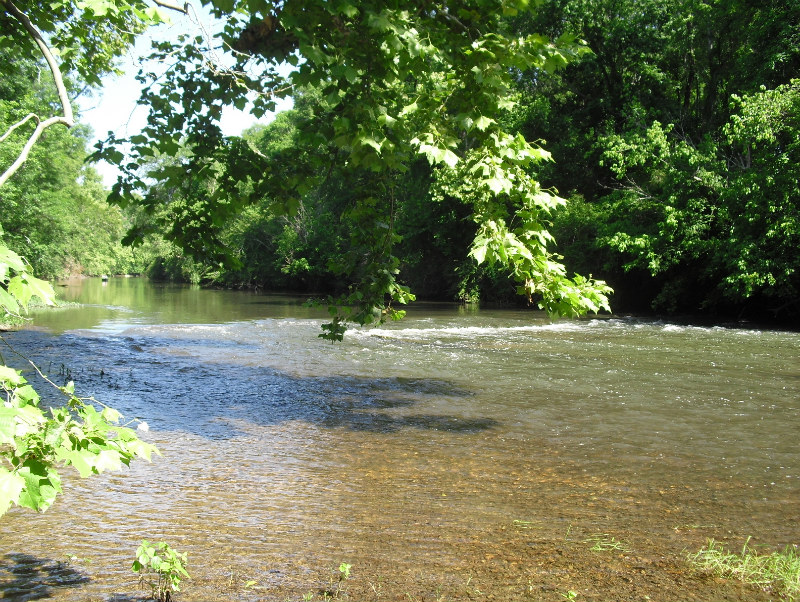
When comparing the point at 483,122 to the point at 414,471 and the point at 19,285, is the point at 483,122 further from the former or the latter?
the point at 414,471

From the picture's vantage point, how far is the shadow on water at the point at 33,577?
420 cm

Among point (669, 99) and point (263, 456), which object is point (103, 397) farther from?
point (669, 99)

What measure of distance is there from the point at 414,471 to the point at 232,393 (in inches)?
204

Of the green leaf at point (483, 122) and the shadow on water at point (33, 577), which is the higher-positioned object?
the green leaf at point (483, 122)

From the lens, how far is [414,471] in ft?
23.3

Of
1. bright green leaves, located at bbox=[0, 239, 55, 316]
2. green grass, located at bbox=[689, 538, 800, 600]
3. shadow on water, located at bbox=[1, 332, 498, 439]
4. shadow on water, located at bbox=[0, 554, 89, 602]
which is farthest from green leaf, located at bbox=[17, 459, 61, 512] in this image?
shadow on water, located at bbox=[1, 332, 498, 439]

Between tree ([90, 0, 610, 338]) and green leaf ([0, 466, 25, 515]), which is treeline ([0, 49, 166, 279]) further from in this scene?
green leaf ([0, 466, 25, 515])

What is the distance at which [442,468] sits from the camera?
7.20 m

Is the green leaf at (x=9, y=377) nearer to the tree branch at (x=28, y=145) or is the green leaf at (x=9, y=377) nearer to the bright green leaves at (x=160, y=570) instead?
the tree branch at (x=28, y=145)

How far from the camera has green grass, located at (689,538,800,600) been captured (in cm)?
436

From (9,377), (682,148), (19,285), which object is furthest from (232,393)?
(682,148)

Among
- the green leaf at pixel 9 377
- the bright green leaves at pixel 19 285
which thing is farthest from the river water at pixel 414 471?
the bright green leaves at pixel 19 285

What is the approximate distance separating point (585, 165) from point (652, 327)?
13.1 meters

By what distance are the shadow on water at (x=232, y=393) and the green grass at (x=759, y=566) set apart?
4.18 m
